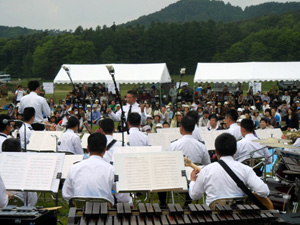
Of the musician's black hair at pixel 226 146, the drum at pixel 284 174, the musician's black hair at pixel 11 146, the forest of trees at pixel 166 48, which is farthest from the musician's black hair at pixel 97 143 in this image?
the forest of trees at pixel 166 48

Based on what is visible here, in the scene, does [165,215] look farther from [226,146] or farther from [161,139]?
[161,139]

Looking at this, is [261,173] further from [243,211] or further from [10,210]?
[10,210]

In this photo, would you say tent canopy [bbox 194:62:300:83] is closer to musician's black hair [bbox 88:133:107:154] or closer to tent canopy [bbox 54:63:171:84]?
tent canopy [bbox 54:63:171:84]

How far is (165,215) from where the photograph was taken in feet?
14.9

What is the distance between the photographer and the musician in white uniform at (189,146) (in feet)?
24.8

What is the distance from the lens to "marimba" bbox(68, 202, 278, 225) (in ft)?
14.2

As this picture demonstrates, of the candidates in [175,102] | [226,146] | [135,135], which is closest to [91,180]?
[226,146]

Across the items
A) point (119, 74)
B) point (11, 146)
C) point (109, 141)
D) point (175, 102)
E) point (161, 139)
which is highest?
point (119, 74)

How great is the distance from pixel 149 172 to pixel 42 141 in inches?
186

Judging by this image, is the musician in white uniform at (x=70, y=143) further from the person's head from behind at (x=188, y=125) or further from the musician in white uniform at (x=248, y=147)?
the musician in white uniform at (x=248, y=147)

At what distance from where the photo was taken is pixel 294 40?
82.2 m

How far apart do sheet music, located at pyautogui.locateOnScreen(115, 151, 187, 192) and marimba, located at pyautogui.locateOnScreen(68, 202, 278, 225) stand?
84 cm

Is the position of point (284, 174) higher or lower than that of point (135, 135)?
lower

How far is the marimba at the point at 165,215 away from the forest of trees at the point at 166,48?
80.3 meters
